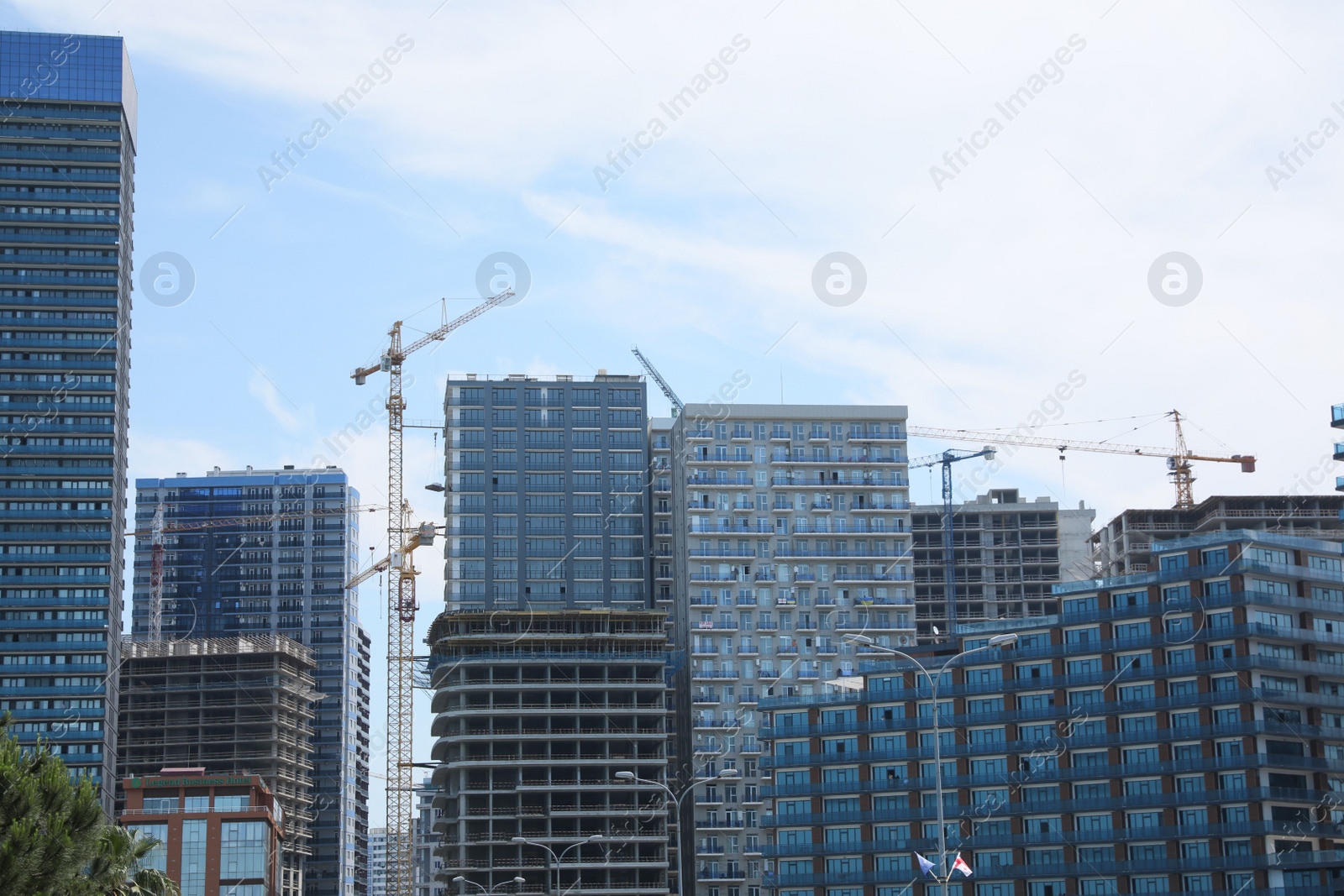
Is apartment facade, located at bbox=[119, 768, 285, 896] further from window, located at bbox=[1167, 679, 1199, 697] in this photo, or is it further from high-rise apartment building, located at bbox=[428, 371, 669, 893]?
window, located at bbox=[1167, 679, 1199, 697]

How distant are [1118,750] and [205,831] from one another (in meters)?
106

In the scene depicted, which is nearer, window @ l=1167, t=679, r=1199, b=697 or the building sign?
window @ l=1167, t=679, r=1199, b=697

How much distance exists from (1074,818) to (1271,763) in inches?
658

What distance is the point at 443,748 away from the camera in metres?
187

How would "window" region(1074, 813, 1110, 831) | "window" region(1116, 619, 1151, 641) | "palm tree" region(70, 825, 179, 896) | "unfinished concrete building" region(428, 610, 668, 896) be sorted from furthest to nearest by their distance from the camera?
"unfinished concrete building" region(428, 610, 668, 896)
"window" region(1116, 619, 1151, 641)
"window" region(1074, 813, 1110, 831)
"palm tree" region(70, 825, 179, 896)

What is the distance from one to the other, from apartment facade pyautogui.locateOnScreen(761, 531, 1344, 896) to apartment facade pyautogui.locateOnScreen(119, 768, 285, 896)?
6868 centimetres

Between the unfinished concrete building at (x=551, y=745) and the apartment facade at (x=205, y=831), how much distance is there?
23.5 m

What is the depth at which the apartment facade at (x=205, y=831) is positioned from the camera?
7628 inches

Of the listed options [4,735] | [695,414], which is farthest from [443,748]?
[4,735]

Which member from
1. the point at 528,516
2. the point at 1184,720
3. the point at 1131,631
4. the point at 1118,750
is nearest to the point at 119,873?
the point at 1184,720

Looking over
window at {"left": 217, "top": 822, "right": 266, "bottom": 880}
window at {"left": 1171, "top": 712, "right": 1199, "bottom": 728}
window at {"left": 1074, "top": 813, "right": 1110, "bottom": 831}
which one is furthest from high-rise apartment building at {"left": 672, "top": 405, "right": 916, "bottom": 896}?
window at {"left": 1171, "top": 712, "right": 1199, "bottom": 728}

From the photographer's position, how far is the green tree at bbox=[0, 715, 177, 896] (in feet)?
154

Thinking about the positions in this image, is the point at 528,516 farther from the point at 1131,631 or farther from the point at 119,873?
the point at 119,873

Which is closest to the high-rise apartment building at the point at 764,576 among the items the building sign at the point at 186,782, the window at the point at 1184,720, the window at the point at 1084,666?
the window at the point at 1084,666
